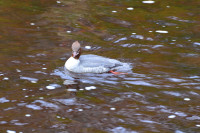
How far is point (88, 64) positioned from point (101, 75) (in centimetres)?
37

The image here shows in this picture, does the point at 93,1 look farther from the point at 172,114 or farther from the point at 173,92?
the point at 172,114

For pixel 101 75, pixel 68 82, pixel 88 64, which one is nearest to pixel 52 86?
pixel 68 82

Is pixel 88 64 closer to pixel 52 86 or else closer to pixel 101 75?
pixel 101 75

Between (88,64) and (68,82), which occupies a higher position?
(88,64)

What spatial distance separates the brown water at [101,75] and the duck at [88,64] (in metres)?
0.17

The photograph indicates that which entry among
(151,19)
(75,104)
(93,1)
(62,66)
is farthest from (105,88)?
(93,1)

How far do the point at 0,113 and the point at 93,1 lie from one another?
7.38 meters

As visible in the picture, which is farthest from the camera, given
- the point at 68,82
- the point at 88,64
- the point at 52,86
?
the point at 88,64

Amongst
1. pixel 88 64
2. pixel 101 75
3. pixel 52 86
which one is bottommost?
pixel 52 86

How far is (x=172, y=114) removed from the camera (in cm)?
700

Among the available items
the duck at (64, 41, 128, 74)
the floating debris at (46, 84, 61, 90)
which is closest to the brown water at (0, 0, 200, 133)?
the floating debris at (46, 84, 61, 90)

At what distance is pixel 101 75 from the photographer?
878cm

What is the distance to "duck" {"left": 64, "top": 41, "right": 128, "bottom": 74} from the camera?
872cm

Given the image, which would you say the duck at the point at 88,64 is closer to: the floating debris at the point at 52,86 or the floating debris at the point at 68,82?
the floating debris at the point at 68,82
